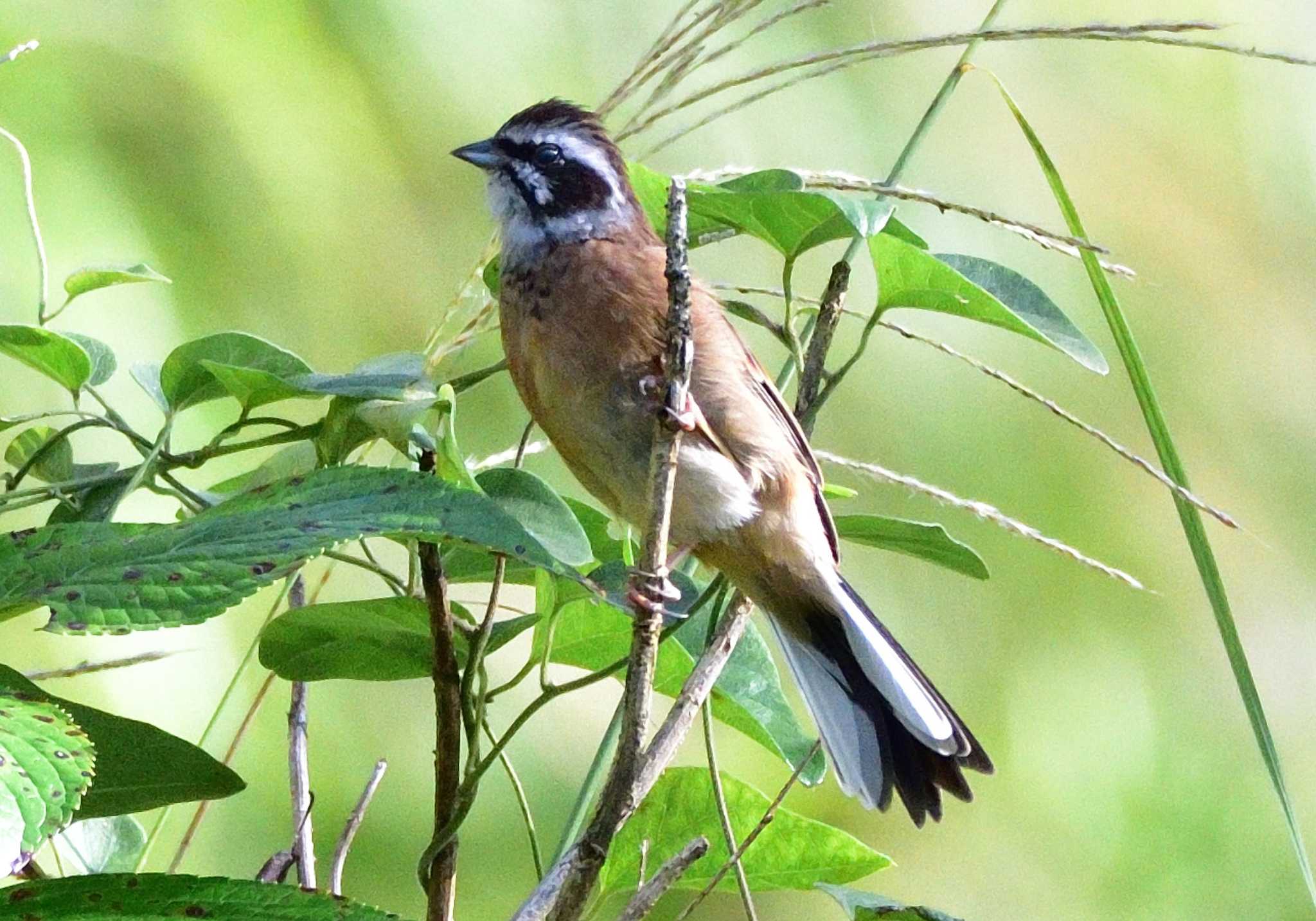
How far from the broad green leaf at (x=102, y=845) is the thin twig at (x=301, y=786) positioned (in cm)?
17

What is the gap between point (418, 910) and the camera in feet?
9.47

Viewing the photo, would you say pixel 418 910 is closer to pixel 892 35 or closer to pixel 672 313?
pixel 672 313

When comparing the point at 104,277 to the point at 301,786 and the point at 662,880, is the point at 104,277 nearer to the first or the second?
the point at 301,786

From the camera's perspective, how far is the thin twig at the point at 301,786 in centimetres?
137

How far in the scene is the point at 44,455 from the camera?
4.72 feet

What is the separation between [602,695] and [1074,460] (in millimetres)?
1507

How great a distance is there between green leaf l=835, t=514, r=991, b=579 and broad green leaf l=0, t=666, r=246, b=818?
779 mm

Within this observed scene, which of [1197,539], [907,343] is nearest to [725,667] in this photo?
[1197,539]

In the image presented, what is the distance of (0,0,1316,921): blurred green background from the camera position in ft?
9.30

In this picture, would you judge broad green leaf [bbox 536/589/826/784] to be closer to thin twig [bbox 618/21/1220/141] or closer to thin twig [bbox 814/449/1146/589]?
thin twig [bbox 814/449/1146/589]

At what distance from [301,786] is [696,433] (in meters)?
→ 0.83

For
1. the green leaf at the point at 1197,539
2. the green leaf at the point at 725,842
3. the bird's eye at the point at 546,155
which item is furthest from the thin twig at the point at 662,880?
the bird's eye at the point at 546,155

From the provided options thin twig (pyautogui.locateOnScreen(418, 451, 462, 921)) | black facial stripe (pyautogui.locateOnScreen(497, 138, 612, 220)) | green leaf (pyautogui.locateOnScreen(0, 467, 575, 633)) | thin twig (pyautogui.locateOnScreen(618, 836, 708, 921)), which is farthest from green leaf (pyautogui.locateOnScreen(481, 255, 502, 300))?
thin twig (pyautogui.locateOnScreen(618, 836, 708, 921))

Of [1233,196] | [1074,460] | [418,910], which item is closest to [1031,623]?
[1074,460]
